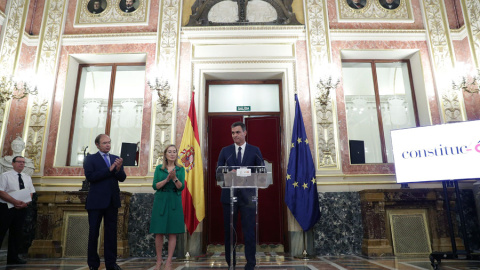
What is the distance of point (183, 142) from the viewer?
489 centimetres

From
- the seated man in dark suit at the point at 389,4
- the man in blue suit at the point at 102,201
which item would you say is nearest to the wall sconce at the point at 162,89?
the man in blue suit at the point at 102,201

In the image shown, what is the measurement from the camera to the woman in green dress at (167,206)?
129 inches

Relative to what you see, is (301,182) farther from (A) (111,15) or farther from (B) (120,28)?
(A) (111,15)

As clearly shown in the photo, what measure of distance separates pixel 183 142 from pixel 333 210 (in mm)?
2500

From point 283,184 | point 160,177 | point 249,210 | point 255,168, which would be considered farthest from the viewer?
point 283,184

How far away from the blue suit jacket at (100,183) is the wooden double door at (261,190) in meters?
2.25

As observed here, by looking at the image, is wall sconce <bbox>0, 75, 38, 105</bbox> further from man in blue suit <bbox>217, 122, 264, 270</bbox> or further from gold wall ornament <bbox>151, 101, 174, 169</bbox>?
man in blue suit <bbox>217, 122, 264, 270</bbox>

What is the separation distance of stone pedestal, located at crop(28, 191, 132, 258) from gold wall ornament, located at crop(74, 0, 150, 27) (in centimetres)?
315

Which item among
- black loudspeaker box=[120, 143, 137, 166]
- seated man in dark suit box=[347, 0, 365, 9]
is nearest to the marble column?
seated man in dark suit box=[347, 0, 365, 9]

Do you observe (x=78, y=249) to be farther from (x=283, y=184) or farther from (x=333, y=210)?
(x=333, y=210)

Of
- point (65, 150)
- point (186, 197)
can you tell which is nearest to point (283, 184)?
point (186, 197)

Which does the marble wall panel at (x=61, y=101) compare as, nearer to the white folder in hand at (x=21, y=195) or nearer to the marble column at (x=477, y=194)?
the white folder in hand at (x=21, y=195)

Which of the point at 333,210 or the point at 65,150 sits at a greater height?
the point at 65,150

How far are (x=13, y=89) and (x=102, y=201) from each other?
340cm
